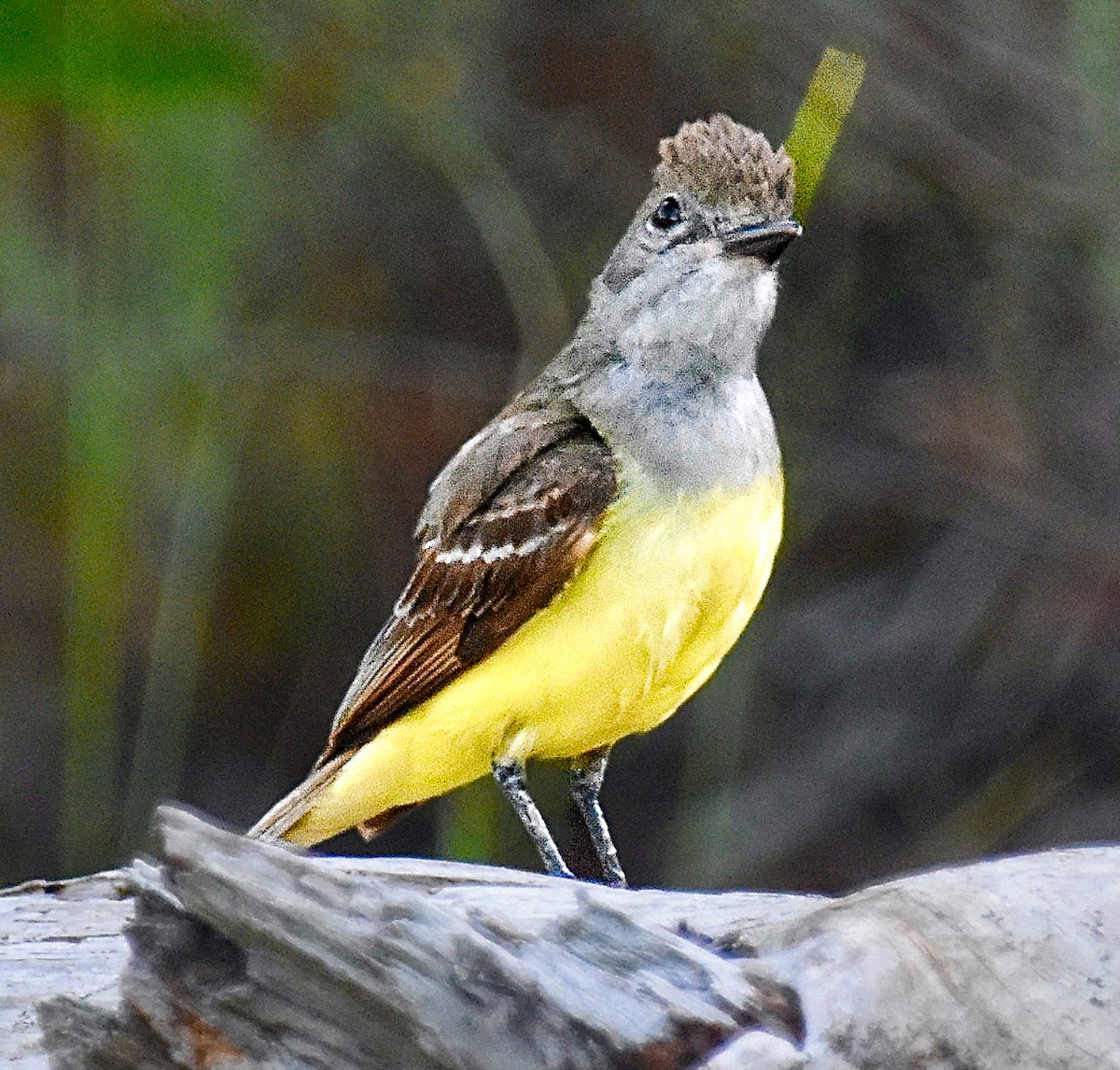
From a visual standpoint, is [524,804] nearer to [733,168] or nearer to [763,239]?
[763,239]

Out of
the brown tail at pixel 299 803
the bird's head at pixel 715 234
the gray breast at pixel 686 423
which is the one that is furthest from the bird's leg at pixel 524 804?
the bird's head at pixel 715 234

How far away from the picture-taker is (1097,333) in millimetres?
6539

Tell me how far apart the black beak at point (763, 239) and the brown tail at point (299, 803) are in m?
1.43

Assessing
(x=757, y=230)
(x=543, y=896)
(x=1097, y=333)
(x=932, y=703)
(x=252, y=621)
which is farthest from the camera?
(x=252, y=621)

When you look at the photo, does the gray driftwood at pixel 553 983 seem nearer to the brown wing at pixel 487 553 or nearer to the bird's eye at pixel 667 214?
the brown wing at pixel 487 553

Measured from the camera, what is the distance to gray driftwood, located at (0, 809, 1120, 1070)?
109 inches

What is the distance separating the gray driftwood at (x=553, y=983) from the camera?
2.77 meters

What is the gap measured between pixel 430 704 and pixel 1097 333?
10.7 feet

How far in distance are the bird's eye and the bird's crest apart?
0.05m

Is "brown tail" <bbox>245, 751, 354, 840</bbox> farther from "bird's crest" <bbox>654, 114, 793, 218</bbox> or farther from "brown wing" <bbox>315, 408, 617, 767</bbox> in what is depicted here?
"bird's crest" <bbox>654, 114, 793, 218</bbox>

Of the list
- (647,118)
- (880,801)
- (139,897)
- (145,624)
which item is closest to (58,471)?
(145,624)

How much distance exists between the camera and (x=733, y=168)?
4246 millimetres

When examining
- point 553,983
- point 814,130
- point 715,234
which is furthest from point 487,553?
point 553,983

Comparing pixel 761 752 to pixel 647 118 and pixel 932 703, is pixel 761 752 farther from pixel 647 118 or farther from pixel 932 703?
pixel 647 118
